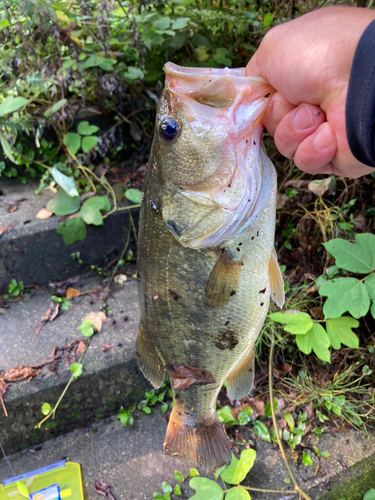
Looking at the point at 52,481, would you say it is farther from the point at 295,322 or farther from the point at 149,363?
the point at 295,322

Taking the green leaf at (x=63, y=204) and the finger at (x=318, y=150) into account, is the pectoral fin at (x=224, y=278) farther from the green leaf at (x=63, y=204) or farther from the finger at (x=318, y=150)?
the green leaf at (x=63, y=204)

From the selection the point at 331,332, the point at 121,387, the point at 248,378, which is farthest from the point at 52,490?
the point at 331,332

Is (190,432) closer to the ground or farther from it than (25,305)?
farther from it

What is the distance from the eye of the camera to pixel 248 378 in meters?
1.37

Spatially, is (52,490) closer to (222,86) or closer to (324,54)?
(222,86)

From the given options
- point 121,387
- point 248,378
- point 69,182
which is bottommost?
point 121,387

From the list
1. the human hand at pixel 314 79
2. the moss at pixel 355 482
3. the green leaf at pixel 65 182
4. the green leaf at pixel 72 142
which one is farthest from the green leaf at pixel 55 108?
the moss at pixel 355 482

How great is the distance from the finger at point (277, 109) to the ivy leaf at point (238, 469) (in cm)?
149

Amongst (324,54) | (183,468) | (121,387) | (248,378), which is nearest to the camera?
(324,54)

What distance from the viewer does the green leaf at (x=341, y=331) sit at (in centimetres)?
167

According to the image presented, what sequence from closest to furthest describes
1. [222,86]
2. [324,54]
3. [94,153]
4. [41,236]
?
[324,54] → [222,86] → [41,236] → [94,153]

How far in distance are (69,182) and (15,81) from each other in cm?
80

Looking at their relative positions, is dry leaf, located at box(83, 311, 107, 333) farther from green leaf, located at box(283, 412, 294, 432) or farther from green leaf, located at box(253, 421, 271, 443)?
green leaf, located at box(283, 412, 294, 432)

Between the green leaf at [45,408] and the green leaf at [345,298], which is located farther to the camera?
the green leaf at [45,408]
